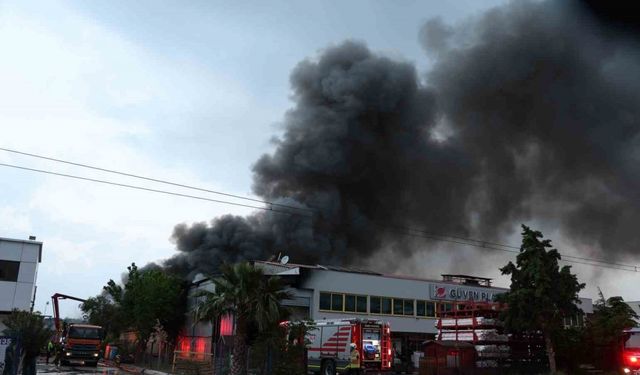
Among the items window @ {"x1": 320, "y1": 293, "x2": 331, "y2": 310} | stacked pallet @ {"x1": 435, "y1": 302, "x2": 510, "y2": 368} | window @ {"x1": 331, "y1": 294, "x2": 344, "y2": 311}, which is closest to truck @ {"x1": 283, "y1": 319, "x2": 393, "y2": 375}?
stacked pallet @ {"x1": 435, "y1": 302, "x2": 510, "y2": 368}

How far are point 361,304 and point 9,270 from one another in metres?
29.8

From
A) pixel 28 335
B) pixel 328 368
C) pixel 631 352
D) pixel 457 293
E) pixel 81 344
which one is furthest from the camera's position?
pixel 457 293

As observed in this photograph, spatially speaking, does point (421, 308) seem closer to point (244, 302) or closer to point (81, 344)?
point (244, 302)

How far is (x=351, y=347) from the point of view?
23.3 meters

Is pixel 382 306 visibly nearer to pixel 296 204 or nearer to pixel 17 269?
pixel 296 204

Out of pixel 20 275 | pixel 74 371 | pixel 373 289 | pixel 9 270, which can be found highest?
pixel 9 270

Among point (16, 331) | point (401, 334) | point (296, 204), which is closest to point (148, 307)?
point (296, 204)

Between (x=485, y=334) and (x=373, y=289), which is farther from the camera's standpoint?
(x=373, y=289)

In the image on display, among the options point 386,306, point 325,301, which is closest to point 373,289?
point 386,306

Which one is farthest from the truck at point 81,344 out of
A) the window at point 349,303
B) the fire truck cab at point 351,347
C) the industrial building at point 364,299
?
the fire truck cab at point 351,347

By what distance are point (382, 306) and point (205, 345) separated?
1249 centimetres

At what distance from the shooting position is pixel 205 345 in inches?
1403

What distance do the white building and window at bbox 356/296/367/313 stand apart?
27.5m

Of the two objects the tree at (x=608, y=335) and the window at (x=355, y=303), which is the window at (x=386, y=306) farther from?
the tree at (x=608, y=335)
